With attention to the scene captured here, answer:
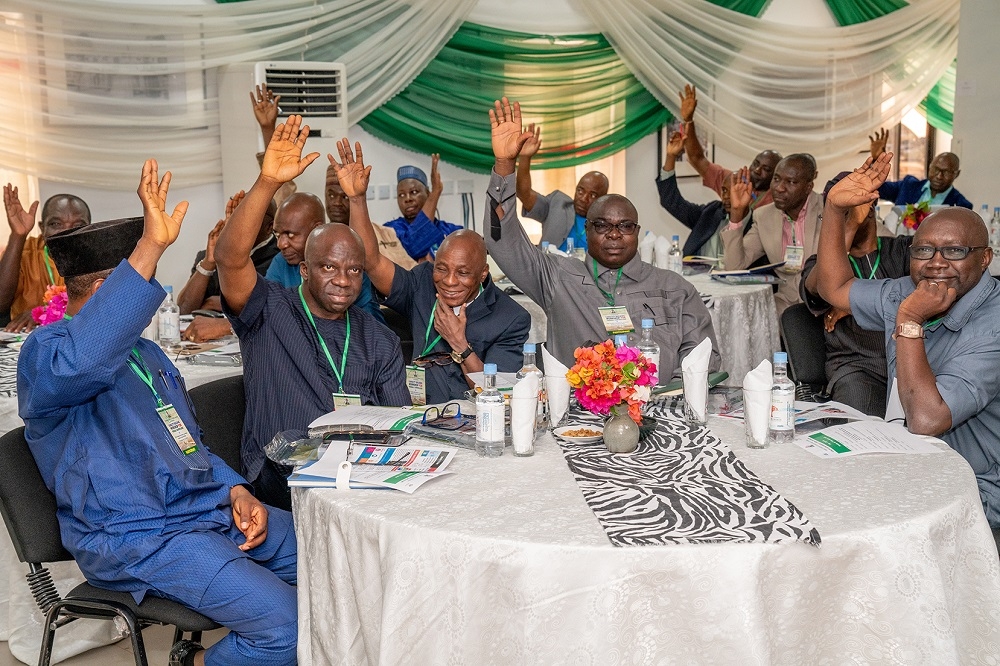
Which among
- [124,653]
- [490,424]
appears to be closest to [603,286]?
[490,424]

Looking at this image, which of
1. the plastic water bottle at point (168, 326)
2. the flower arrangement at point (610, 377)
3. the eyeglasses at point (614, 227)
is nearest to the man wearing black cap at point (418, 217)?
the plastic water bottle at point (168, 326)

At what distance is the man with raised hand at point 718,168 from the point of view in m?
7.48

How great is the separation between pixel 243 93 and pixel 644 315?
435 cm

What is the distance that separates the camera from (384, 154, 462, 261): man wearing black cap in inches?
281

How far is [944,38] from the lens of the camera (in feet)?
34.7

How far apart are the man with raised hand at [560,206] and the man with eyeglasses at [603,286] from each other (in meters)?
3.50

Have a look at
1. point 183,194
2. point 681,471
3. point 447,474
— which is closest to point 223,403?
point 447,474

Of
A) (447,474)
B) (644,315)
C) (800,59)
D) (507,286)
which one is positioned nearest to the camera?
(447,474)

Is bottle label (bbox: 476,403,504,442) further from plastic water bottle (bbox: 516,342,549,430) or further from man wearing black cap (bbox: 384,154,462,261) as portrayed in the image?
man wearing black cap (bbox: 384,154,462,261)

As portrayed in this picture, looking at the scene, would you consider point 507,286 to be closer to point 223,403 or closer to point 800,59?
point 223,403

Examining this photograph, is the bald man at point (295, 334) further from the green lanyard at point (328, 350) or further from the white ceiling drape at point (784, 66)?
the white ceiling drape at point (784, 66)

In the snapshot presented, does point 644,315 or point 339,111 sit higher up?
point 339,111

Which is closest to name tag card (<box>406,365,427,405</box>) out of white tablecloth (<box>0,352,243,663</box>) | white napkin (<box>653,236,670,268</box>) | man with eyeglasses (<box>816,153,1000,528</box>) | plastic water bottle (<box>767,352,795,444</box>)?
plastic water bottle (<box>767,352,795,444</box>)

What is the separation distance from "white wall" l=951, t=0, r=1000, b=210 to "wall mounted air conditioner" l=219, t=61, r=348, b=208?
18.9 ft
